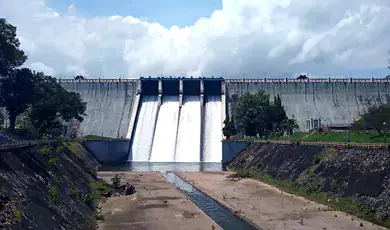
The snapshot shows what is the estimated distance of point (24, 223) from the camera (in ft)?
70.5

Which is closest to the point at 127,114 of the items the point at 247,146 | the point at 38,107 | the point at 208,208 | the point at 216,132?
the point at 216,132

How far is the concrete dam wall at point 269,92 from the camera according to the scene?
356 feet

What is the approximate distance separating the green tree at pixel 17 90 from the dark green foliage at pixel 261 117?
143 feet

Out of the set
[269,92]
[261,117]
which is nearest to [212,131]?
[261,117]

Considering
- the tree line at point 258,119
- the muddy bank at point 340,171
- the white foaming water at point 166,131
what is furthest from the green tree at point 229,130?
the muddy bank at point 340,171

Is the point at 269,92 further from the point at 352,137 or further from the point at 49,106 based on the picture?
the point at 49,106

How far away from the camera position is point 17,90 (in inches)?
2547

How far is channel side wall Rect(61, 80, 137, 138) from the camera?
343ft

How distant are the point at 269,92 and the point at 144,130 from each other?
32887 millimetres

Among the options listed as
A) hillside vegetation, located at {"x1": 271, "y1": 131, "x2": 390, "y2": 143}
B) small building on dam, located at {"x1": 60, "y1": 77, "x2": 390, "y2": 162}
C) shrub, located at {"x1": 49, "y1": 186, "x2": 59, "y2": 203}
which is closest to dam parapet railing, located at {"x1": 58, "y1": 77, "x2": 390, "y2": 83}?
small building on dam, located at {"x1": 60, "y1": 77, "x2": 390, "y2": 162}

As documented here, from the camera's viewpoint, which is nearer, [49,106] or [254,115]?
[49,106]

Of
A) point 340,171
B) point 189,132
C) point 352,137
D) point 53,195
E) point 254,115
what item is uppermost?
point 254,115

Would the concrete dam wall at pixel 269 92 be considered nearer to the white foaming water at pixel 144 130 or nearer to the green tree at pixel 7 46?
the white foaming water at pixel 144 130

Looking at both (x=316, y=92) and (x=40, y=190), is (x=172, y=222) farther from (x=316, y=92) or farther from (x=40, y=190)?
(x=316, y=92)
